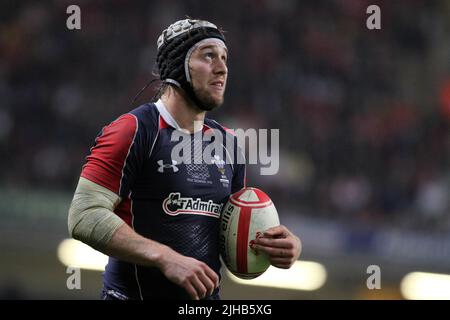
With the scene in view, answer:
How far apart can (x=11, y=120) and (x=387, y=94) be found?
269 inches

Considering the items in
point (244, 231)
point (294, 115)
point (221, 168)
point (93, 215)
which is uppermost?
point (294, 115)

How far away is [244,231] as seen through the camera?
414 cm

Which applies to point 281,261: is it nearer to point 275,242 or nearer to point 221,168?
point 275,242

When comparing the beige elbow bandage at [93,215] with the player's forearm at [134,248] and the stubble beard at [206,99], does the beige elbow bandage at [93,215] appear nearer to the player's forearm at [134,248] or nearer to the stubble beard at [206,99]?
the player's forearm at [134,248]

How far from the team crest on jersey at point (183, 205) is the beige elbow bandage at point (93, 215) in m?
0.31

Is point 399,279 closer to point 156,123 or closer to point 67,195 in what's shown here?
point 67,195

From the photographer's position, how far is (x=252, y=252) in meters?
4.15

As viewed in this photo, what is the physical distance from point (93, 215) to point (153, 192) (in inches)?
16.5

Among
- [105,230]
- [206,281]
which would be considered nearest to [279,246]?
[206,281]

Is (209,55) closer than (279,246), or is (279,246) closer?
(279,246)

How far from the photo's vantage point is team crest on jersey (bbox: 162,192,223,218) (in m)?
4.03

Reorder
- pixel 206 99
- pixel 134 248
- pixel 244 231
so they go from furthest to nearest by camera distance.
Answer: pixel 206 99
pixel 244 231
pixel 134 248

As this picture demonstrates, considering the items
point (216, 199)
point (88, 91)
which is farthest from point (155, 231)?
point (88, 91)
